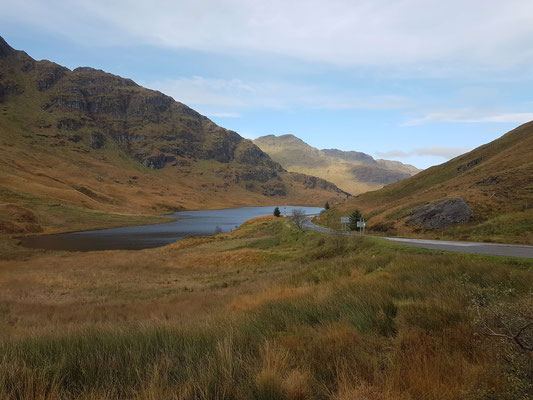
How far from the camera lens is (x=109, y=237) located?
62688 millimetres

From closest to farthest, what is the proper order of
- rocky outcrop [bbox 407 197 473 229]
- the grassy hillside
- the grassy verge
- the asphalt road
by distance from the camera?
the grassy hillside, the asphalt road, the grassy verge, rocky outcrop [bbox 407 197 473 229]

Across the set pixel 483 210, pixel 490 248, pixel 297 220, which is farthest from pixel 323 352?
pixel 297 220

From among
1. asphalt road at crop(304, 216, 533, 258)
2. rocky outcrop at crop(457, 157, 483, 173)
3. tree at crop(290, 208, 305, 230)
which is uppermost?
rocky outcrop at crop(457, 157, 483, 173)

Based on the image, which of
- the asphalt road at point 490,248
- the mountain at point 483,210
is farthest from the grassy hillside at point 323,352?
the mountain at point 483,210

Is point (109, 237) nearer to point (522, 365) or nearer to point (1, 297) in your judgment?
point (1, 297)

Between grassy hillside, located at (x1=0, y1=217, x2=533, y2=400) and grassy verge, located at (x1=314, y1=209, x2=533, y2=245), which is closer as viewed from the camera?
grassy hillside, located at (x1=0, y1=217, x2=533, y2=400)

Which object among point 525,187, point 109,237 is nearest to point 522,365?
point 525,187

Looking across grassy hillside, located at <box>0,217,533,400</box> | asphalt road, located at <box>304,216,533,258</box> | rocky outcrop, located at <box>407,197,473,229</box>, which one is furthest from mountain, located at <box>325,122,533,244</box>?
grassy hillside, located at <box>0,217,533,400</box>

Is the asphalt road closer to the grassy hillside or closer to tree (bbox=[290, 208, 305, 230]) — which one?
the grassy hillside

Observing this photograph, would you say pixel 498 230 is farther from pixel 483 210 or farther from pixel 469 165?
pixel 469 165

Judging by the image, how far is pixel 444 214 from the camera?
30.3 m

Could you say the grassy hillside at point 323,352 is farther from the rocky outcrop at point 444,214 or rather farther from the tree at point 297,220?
the tree at point 297,220

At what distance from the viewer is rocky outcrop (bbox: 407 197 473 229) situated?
29.1 metres

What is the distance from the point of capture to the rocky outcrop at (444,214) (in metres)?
29.1
